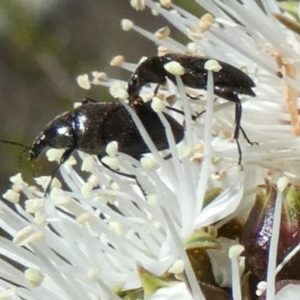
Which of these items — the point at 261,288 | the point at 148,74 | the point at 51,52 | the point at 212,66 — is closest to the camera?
the point at 261,288

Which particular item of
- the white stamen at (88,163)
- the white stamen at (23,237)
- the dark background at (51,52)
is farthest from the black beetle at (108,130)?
the dark background at (51,52)

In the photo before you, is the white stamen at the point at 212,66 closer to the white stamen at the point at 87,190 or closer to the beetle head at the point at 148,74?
the beetle head at the point at 148,74

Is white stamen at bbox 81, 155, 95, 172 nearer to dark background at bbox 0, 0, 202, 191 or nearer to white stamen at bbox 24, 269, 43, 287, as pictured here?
white stamen at bbox 24, 269, 43, 287

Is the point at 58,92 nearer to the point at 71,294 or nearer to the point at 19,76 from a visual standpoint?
the point at 19,76

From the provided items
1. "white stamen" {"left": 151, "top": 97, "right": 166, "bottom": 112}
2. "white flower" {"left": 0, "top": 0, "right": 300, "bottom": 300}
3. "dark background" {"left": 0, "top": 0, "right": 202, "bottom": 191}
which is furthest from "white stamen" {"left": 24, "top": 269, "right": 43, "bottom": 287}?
"dark background" {"left": 0, "top": 0, "right": 202, "bottom": 191}

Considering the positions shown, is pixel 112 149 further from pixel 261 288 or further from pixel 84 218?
pixel 261 288

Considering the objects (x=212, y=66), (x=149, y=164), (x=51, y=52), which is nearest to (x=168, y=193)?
(x=149, y=164)
